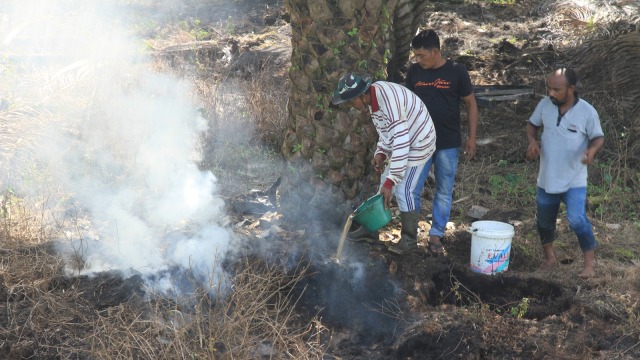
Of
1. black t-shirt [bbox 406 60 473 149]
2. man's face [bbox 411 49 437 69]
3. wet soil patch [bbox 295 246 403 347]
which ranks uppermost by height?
man's face [bbox 411 49 437 69]

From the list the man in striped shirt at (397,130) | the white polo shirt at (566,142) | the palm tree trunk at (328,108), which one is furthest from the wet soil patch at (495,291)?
the palm tree trunk at (328,108)

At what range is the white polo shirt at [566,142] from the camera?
16.1 ft

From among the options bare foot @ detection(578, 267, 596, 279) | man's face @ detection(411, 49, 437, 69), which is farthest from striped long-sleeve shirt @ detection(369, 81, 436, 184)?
bare foot @ detection(578, 267, 596, 279)

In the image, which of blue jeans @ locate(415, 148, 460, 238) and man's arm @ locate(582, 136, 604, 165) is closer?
man's arm @ locate(582, 136, 604, 165)

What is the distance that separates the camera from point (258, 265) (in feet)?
17.7

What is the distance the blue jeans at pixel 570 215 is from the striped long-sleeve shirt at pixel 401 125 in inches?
40.5

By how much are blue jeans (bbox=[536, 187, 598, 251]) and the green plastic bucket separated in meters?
1.27

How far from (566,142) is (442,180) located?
111 cm

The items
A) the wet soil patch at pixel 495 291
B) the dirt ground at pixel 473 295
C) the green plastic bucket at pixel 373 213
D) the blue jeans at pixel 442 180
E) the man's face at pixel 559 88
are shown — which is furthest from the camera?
the blue jeans at pixel 442 180

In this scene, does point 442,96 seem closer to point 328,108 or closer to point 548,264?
point 328,108

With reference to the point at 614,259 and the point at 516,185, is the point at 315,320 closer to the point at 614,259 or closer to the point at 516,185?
the point at 614,259

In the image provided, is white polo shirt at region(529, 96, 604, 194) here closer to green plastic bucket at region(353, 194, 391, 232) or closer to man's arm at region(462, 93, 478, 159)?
man's arm at region(462, 93, 478, 159)

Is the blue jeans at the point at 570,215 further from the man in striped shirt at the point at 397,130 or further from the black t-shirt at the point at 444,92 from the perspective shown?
the man in striped shirt at the point at 397,130

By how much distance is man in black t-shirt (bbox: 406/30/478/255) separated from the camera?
5.38 metres
